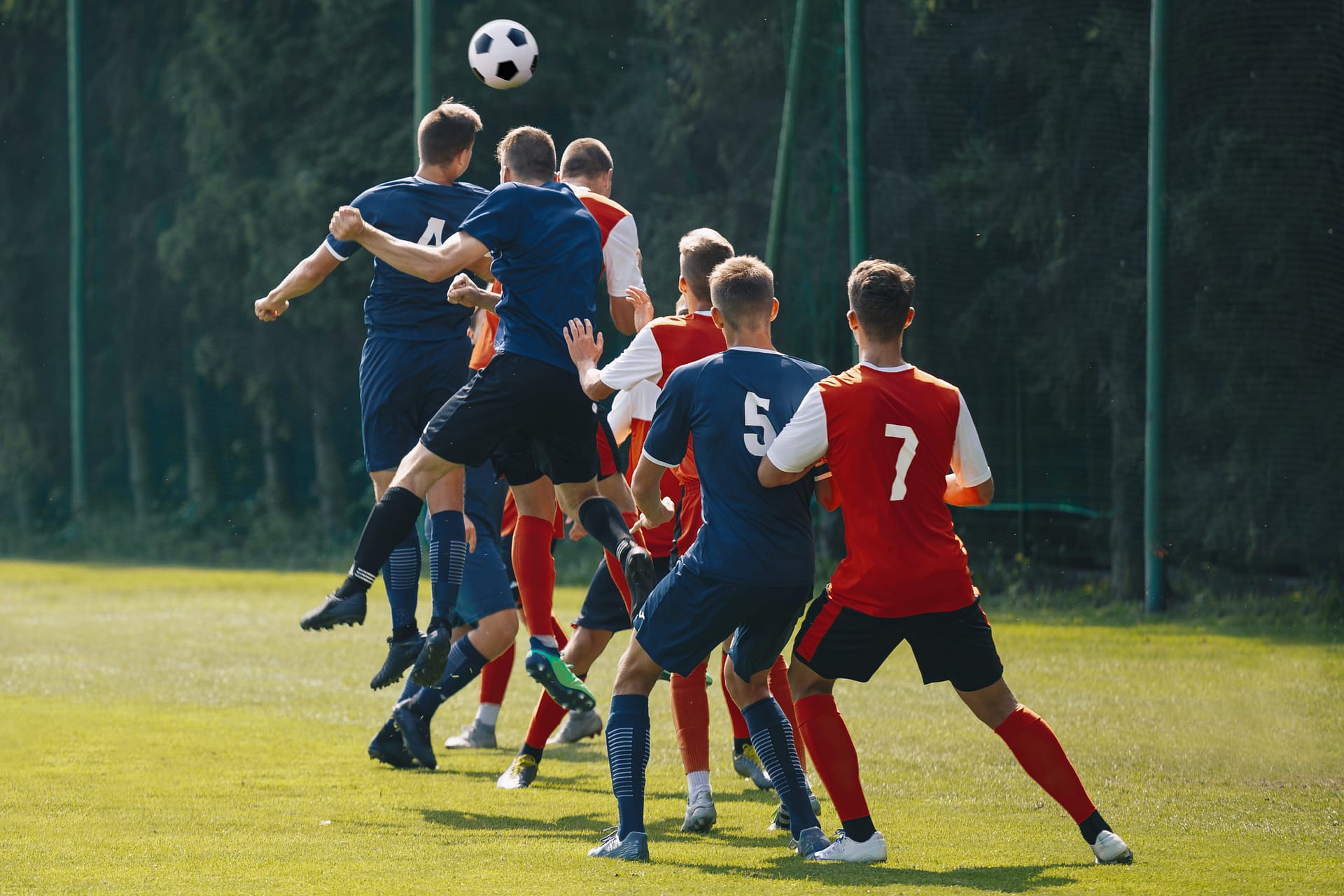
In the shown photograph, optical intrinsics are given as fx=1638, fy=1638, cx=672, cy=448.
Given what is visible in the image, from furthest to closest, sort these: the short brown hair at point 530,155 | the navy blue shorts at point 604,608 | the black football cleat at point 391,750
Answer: the black football cleat at point 391,750
the navy blue shorts at point 604,608
the short brown hair at point 530,155

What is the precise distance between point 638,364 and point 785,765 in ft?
5.28

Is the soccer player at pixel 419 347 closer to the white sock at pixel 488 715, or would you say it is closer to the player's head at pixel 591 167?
the player's head at pixel 591 167

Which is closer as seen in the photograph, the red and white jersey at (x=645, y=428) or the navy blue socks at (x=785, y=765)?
the navy blue socks at (x=785, y=765)

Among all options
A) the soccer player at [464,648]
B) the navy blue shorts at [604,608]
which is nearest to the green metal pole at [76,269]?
the soccer player at [464,648]

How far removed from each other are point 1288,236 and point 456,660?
30.6 ft

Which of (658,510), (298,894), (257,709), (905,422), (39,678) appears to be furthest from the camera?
(39,678)

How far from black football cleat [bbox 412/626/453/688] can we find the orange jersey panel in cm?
179

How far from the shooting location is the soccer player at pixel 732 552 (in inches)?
200

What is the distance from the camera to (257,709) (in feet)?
29.6

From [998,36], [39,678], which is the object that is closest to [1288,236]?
[998,36]

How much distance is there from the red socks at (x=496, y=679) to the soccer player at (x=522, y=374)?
174 cm

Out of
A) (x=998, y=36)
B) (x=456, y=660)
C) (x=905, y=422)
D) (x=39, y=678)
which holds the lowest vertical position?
(x=39, y=678)

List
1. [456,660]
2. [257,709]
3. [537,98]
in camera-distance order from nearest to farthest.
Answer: [456,660] < [257,709] < [537,98]

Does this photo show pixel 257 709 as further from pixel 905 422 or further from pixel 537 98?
pixel 537 98
